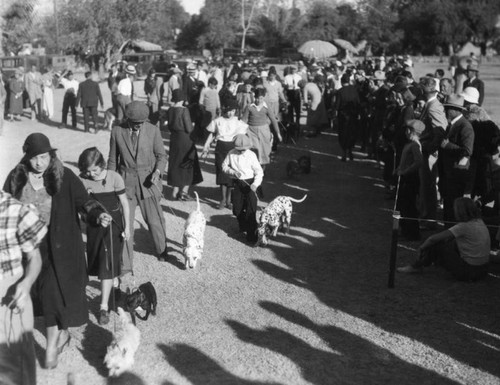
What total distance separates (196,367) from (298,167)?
25.3ft

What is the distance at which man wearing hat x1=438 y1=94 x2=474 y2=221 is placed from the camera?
26.0 ft

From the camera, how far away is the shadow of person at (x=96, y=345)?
16.8 ft

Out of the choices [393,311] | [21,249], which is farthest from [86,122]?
[21,249]

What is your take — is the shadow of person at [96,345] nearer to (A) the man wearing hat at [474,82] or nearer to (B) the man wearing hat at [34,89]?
(A) the man wearing hat at [474,82]

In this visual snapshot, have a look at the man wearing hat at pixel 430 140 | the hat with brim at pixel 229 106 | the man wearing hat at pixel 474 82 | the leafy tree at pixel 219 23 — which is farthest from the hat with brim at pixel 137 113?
the leafy tree at pixel 219 23

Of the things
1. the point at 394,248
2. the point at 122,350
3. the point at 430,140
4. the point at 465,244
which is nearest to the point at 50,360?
the point at 122,350

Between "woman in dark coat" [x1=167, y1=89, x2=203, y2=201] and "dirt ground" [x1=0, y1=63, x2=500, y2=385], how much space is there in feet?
2.72

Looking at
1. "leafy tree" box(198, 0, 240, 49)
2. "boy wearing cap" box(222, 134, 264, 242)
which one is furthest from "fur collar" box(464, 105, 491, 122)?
"leafy tree" box(198, 0, 240, 49)

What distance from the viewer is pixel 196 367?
5090mm

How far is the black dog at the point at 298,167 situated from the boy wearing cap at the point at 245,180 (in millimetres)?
3763

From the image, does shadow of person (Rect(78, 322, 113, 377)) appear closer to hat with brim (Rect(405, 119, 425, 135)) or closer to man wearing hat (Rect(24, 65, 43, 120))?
hat with brim (Rect(405, 119, 425, 135))

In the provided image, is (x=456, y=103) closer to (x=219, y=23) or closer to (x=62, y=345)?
(x=62, y=345)

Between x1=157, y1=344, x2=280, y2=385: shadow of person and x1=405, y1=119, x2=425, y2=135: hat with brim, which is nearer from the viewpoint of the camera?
x1=157, y1=344, x2=280, y2=385: shadow of person

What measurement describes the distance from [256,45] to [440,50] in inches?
821
